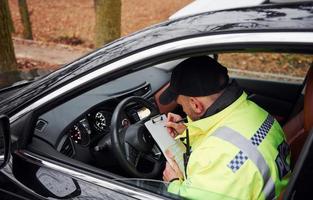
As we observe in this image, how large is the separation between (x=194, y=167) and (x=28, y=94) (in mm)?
900

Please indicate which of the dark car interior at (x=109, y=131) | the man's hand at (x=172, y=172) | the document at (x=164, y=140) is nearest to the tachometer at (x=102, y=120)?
the dark car interior at (x=109, y=131)

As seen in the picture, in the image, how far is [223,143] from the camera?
1896 mm

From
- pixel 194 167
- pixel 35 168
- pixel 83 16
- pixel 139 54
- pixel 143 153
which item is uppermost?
pixel 139 54

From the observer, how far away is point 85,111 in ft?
8.95

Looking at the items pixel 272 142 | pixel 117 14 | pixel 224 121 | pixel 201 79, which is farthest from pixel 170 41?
pixel 117 14

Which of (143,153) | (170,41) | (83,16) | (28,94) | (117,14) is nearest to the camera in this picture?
(170,41)

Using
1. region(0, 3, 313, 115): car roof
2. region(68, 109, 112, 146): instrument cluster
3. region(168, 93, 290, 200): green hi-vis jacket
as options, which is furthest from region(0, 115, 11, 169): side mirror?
region(168, 93, 290, 200): green hi-vis jacket

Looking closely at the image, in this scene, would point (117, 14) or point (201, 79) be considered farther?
point (117, 14)

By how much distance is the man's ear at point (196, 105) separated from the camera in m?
2.11

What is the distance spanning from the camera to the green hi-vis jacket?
72.2 inches

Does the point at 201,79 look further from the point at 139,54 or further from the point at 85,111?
the point at 85,111

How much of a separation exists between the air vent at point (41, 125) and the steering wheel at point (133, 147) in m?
0.37

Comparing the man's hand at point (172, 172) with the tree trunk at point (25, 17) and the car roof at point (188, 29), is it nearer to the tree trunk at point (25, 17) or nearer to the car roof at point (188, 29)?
the car roof at point (188, 29)

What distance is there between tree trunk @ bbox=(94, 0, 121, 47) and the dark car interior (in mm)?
4499
